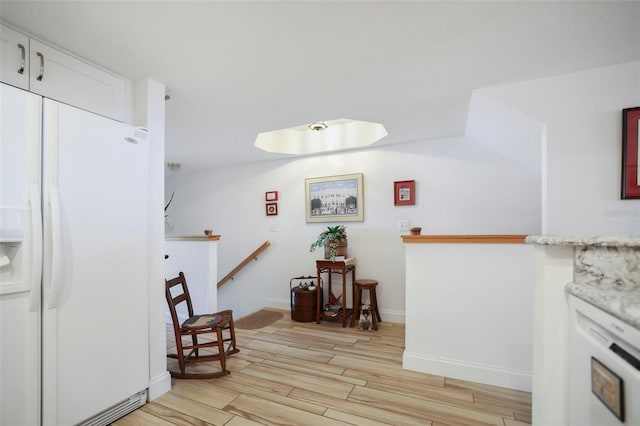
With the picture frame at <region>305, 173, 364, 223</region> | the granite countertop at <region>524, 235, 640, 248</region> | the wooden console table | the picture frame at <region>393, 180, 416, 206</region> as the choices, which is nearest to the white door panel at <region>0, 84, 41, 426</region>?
the granite countertop at <region>524, 235, 640, 248</region>

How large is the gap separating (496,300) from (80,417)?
2.52 meters

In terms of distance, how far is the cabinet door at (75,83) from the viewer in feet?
4.89

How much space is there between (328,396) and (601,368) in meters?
1.51

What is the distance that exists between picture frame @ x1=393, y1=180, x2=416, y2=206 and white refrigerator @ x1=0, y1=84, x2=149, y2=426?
8.39 feet

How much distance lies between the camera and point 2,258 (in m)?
1.23

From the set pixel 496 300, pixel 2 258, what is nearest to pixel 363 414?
pixel 496 300

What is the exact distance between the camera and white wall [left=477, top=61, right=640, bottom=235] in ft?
5.75

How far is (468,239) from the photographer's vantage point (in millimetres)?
2062

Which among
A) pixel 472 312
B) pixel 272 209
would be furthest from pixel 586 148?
pixel 272 209

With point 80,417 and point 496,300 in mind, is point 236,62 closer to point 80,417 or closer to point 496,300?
point 80,417

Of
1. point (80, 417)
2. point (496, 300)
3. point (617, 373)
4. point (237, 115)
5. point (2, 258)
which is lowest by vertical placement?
point (80, 417)

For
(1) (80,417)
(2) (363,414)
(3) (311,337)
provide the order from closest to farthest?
(1) (80,417)
(2) (363,414)
(3) (311,337)

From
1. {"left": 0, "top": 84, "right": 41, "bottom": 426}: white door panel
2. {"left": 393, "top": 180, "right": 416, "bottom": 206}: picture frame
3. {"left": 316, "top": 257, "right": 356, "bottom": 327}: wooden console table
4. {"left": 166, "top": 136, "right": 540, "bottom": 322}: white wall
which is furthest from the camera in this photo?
Answer: {"left": 393, "top": 180, "right": 416, "bottom": 206}: picture frame

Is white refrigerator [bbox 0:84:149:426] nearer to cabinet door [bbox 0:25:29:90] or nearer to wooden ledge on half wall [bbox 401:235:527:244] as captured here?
cabinet door [bbox 0:25:29:90]
